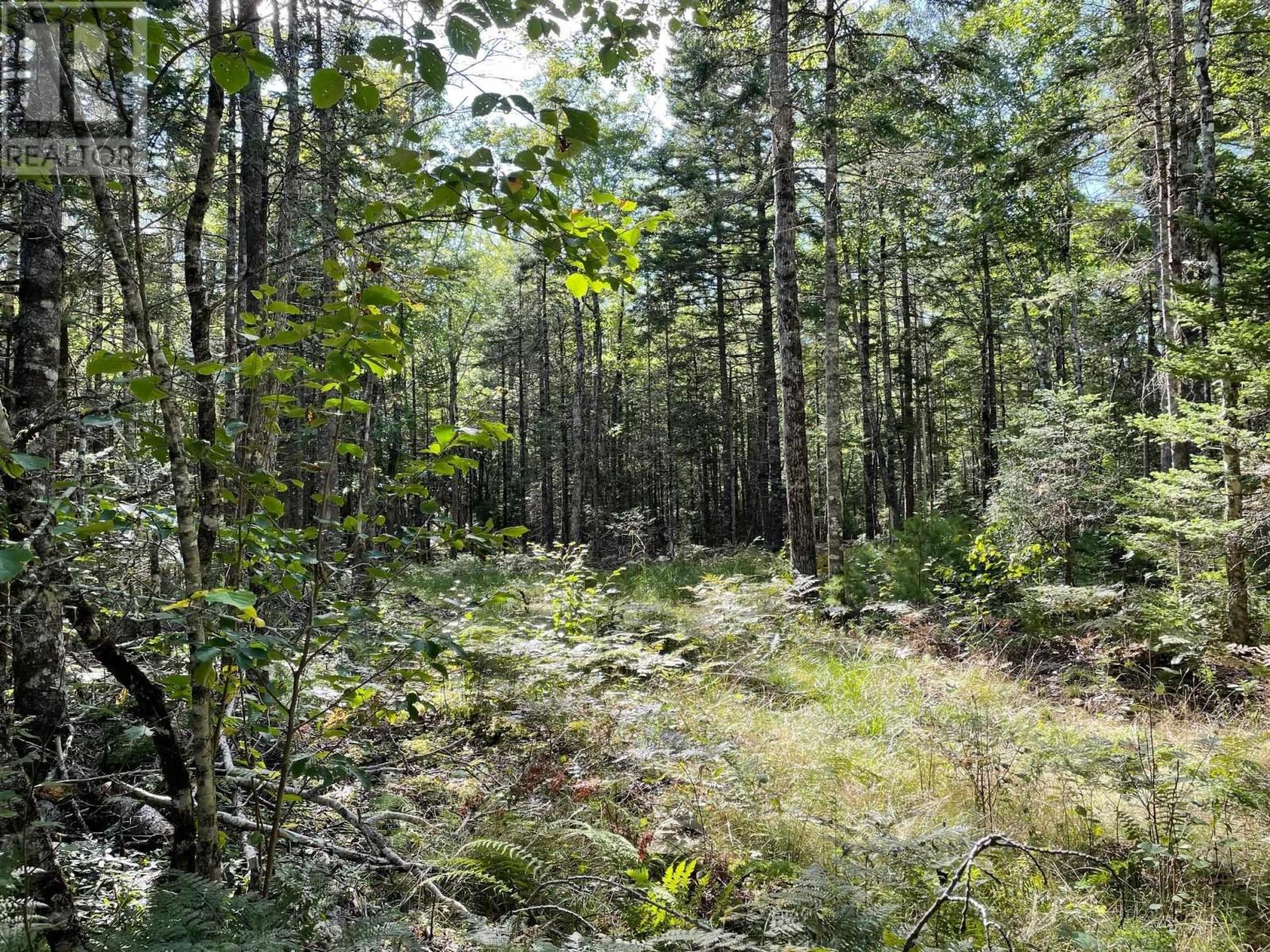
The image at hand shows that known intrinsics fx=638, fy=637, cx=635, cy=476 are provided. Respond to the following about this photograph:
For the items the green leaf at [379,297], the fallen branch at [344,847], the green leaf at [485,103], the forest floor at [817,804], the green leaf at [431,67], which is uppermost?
the green leaf at [431,67]

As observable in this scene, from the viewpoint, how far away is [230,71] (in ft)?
5.14

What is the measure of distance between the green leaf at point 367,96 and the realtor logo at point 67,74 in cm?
45

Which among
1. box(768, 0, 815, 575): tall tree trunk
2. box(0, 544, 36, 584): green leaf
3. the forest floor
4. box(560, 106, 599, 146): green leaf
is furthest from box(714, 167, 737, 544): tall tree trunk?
box(0, 544, 36, 584): green leaf

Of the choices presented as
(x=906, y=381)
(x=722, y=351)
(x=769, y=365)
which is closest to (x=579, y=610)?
(x=769, y=365)

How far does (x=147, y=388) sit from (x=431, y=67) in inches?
41.1

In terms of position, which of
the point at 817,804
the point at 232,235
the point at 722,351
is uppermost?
the point at 232,235

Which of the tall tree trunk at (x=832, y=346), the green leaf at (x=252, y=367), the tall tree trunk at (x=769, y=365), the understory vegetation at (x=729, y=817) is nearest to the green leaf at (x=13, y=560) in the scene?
the green leaf at (x=252, y=367)

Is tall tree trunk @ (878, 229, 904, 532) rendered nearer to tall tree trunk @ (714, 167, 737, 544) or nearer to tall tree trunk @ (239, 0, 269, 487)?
tall tree trunk @ (714, 167, 737, 544)

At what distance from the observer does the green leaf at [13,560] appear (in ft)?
3.62

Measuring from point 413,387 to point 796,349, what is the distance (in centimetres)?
2501

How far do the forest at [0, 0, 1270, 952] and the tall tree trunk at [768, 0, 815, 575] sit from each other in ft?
0.19

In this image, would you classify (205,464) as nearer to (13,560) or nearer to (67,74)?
(13,560)

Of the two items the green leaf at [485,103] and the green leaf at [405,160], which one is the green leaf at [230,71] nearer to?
the green leaf at [405,160]

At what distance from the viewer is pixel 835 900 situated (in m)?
2.47
